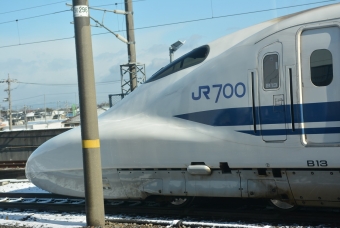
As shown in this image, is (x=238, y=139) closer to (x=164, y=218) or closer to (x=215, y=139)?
(x=215, y=139)

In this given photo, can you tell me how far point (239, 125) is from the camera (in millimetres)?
6570

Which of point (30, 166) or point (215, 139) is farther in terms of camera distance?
point (30, 166)

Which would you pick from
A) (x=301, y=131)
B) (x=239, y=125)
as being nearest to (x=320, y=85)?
(x=301, y=131)

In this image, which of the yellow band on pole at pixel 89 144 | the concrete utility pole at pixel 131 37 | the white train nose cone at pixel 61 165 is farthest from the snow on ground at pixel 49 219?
the concrete utility pole at pixel 131 37

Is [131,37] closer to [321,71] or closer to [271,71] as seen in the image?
[271,71]

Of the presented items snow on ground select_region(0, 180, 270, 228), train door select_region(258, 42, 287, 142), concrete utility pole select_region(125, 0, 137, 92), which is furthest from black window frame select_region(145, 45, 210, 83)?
concrete utility pole select_region(125, 0, 137, 92)

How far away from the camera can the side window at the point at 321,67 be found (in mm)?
5953

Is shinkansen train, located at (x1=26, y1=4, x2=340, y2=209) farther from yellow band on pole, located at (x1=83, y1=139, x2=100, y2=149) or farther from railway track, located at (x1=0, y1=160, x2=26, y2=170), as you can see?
railway track, located at (x1=0, y1=160, x2=26, y2=170)

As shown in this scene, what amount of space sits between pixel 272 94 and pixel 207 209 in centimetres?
241

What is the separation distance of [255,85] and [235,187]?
1.54 metres

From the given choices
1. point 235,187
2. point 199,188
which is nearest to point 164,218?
point 199,188

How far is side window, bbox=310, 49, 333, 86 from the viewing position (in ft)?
19.5

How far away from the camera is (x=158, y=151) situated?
7.19 meters

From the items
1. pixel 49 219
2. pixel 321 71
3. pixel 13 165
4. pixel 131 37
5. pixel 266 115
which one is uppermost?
pixel 131 37
